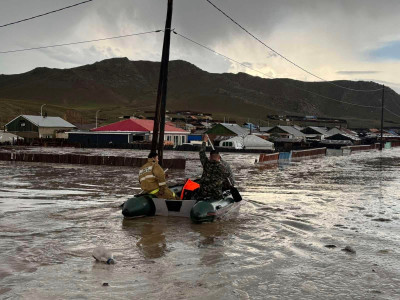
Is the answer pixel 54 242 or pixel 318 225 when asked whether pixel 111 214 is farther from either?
pixel 318 225

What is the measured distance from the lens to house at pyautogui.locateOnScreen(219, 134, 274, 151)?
74625mm

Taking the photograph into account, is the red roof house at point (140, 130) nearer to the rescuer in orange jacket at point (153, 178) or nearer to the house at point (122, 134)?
the house at point (122, 134)

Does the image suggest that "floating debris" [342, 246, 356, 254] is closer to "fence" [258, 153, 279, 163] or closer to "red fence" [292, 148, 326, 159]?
"fence" [258, 153, 279, 163]

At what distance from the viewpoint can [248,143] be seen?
76.0m

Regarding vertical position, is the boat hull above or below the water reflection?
above

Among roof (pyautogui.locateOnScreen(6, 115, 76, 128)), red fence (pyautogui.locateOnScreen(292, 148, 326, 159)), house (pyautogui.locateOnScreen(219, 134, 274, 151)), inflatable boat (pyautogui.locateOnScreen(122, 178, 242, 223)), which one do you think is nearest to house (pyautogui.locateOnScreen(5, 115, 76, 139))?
roof (pyautogui.locateOnScreen(6, 115, 76, 128))

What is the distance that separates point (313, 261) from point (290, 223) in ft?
13.7

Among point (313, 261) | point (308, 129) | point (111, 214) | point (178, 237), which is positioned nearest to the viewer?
point (313, 261)

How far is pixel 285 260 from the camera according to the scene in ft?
31.2

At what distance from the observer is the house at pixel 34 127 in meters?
89.1

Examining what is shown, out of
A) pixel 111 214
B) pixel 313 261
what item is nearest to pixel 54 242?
pixel 111 214

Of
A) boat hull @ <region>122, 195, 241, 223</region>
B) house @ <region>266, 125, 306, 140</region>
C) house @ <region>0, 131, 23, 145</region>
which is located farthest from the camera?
house @ <region>266, 125, 306, 140</region>

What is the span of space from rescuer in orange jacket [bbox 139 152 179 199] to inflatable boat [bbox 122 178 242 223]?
23 cm

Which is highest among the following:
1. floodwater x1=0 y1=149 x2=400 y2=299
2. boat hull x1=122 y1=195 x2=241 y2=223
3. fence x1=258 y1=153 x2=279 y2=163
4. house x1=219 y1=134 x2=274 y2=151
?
house x1=219 y1=134 x2=274 y2=151
